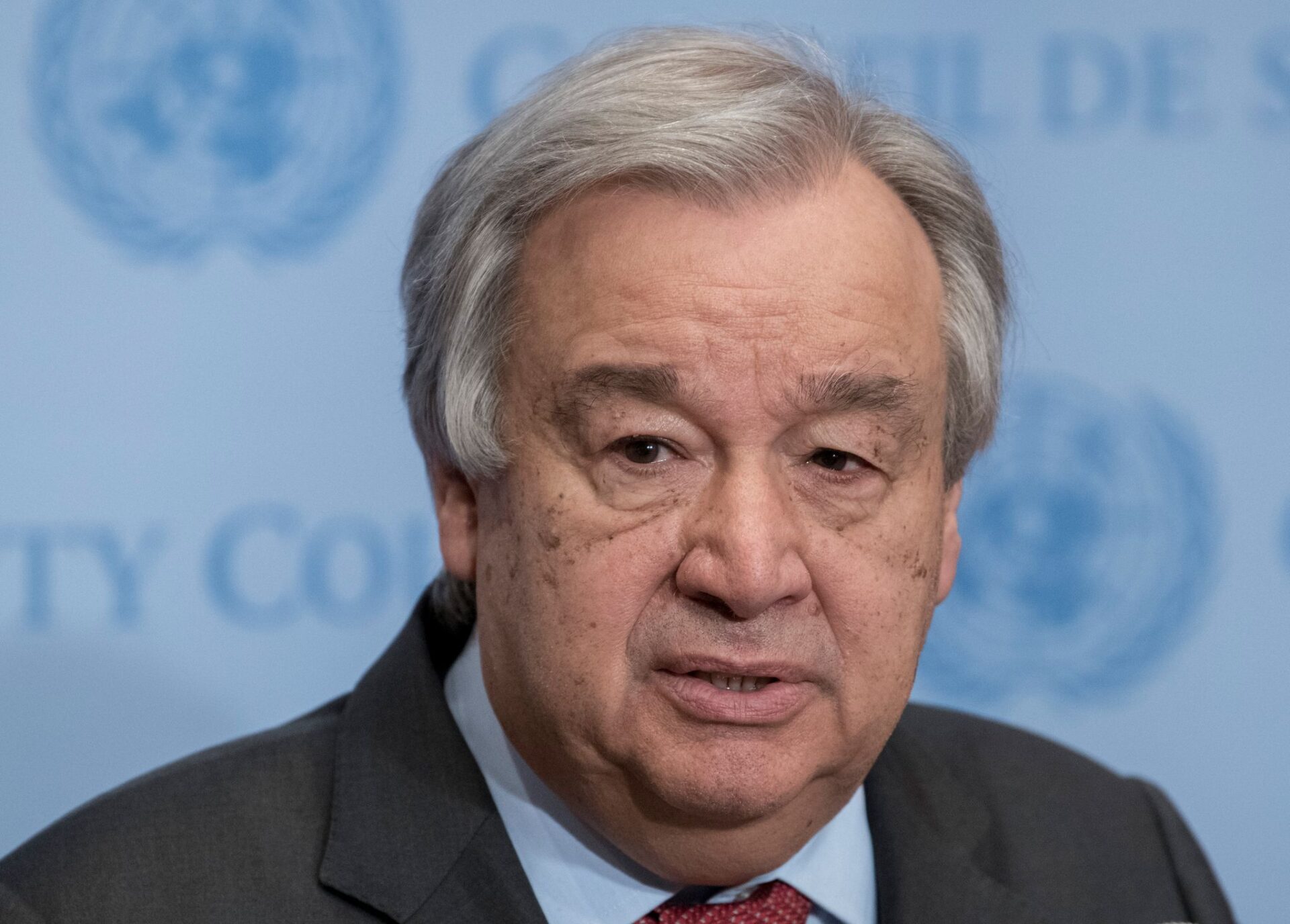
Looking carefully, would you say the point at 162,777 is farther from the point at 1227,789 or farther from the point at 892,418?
the point at 1227,789

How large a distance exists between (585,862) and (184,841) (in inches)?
20.9

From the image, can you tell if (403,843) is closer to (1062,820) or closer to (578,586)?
(578,586)

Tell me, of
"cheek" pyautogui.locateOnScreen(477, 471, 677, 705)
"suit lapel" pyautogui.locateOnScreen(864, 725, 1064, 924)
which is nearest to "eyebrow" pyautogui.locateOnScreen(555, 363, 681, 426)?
"cheek" pyautogui.locateOnScreen(477, 471, 677, 705)

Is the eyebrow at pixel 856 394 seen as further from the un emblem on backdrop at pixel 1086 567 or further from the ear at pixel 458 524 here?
the un emblem on backdrop at pixel 1086 567

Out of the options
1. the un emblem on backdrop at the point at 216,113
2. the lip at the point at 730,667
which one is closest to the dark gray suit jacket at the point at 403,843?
A: the lip at the point at 730,667

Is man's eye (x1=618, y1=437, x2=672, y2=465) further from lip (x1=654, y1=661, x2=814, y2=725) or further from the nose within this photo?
lip (x1=654, y1=661, x2=814, y2=725)

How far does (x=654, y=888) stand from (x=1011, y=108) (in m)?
1.89

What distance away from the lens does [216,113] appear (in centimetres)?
287

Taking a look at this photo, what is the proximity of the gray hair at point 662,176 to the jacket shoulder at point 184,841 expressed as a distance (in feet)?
1.67

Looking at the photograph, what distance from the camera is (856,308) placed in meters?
1.91

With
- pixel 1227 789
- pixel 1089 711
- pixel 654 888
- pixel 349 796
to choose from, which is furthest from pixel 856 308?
pixel 1227 789

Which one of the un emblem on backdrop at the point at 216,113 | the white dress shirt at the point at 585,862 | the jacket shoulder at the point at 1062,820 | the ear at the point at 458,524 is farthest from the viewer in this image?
the un emblem on backdrop at the point at 216,113

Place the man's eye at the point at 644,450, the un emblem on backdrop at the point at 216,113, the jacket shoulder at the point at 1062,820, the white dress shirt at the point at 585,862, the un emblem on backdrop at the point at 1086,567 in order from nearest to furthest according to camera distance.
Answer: the man's eye at the point at 644,450 < the white dress shirt at the point at 585,862 < the jacket shoulder at the point at 1062,820 < the un emblem on backdrop at the point at 216,113 < the un emblem on backdrop at the point at 1086,567

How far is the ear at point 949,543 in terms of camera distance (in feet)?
7.29
